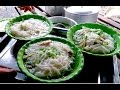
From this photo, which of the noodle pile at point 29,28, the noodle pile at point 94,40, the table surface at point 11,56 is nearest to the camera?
the table surface at point 11,56

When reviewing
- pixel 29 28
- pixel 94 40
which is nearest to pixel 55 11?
pixel 29 28

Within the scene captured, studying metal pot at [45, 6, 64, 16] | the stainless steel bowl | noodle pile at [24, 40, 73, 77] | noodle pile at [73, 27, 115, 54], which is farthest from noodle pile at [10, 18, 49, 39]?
metal pot at [45, 6, 64, 16]

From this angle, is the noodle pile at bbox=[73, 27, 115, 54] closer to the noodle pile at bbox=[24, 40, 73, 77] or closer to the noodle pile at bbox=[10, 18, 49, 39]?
the noodle pile at bbox=[24, 40, 73, 77]

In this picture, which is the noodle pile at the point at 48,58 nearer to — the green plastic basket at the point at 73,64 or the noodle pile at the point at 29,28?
the green plastic basket at the point at 73,64

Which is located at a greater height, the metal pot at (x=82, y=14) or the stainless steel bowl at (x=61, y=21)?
the metal pot at (x=82, y=14)

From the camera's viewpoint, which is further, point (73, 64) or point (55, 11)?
point (55, 11)

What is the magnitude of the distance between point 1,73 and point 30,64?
228mm

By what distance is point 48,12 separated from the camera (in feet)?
9.36

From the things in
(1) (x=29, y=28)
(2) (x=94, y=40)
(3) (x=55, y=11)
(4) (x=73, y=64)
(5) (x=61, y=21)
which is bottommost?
(4) (x=73, y=64)

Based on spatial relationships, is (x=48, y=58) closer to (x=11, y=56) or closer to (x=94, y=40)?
(x=11, y=56)

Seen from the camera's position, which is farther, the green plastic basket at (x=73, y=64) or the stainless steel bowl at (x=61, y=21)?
the stainless steel bowl at (x=61, y=21)

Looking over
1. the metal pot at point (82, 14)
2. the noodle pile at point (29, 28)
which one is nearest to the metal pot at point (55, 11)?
the metal pot at point (82, 14)

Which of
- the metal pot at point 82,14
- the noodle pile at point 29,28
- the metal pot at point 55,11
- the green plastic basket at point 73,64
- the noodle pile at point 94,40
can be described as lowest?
the green plastic basket at point 73,64

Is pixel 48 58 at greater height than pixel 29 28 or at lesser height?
lesser
